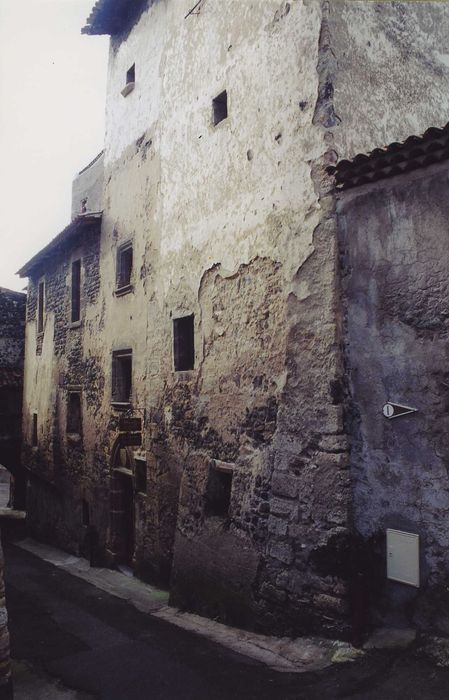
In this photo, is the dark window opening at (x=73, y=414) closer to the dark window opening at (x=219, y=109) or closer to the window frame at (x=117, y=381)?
the window frame at (x=117, y=381)

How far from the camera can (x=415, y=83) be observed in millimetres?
7309

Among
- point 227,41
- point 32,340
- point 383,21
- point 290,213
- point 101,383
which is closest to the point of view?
point 290,213

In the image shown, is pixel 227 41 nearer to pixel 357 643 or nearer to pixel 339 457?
pixel 339 457

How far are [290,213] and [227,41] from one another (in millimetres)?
3106

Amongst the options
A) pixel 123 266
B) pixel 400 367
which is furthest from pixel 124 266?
pixel 400 367

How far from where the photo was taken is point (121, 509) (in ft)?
→ 36.8

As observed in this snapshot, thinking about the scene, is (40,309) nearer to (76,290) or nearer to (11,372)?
(11,372)

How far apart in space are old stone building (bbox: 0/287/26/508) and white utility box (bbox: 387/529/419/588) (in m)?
15.1

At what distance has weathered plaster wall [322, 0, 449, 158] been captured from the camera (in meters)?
6.33

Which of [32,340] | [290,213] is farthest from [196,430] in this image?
[32,340]

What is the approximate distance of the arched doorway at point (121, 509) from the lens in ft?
35.9

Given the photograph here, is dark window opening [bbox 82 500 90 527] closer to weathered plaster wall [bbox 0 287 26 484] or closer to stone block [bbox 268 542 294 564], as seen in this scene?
weathered plaster wall [bbox 0 287 26 484]

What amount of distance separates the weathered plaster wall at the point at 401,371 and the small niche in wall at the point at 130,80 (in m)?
7.05

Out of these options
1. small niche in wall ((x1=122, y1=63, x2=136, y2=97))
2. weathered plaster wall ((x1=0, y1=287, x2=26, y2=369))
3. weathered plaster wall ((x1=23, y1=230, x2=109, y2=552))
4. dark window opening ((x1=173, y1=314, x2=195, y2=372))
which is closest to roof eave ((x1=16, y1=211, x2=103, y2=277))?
weathered plaster wall ((x1=23, y1=230, x2=109, y2=552))
